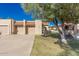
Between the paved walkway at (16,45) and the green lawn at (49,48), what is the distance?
15 cm

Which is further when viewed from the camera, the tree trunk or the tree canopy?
the tree trunk

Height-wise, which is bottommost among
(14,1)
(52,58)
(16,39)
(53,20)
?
(52,58)

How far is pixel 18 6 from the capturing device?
727cm

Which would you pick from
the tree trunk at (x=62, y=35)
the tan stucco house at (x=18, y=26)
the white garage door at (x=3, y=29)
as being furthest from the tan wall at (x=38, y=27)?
the white garage door at (x=3, y=29)

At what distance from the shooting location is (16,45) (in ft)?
23.9

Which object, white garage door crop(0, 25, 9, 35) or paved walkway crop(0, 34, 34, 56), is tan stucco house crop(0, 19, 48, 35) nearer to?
white garage door crop(0, 25, 9, 35)

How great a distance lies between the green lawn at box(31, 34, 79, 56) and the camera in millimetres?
7269

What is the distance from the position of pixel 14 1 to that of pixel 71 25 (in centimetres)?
152

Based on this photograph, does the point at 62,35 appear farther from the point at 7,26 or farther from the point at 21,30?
the point at 7,26

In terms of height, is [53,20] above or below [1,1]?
below

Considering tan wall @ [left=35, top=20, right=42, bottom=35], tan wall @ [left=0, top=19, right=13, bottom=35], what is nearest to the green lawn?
tan wall @ [left=35, top=20, right=42, bottom=35]

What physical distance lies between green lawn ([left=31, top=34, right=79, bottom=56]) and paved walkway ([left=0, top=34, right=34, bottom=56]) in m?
0.15

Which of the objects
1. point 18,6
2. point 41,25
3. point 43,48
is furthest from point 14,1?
point 43,48

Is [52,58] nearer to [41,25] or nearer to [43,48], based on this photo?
[43,48]
